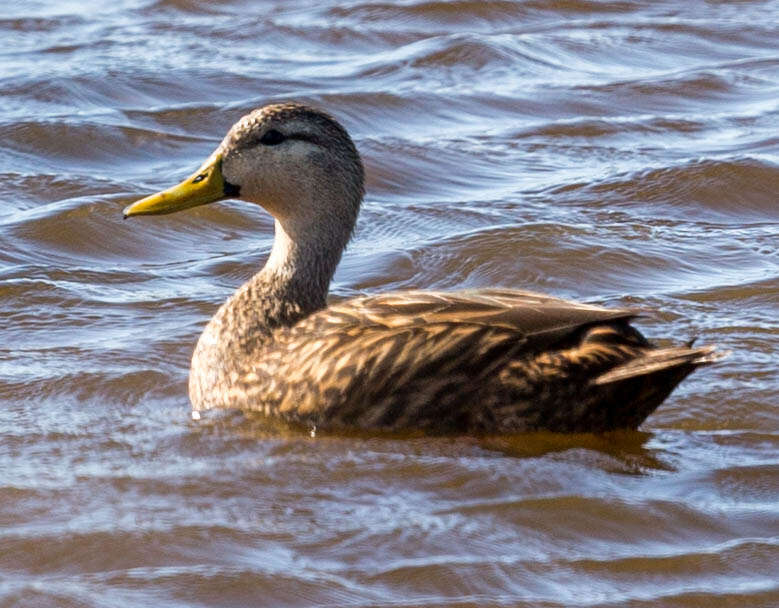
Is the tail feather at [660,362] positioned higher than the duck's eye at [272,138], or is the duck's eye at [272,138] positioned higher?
the duck's eye at [272,138]

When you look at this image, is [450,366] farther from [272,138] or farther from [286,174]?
[272,138]

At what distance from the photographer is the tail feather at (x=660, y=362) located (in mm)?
7176

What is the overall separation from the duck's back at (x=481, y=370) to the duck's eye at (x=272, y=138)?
108 cm

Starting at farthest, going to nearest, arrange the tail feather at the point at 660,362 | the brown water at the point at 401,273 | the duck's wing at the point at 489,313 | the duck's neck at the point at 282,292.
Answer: the duck's neck at the point at 282,292
the duck's wing at the point at 489,313
the tail feather at the point at 660,362
the brown water at the point at 401,273

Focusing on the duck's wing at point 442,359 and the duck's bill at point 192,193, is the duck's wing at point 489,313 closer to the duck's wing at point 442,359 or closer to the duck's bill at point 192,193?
the duck's wing at point 442,359

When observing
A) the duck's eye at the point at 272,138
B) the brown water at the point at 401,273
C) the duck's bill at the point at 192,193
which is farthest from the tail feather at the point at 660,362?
the duck's bill at the point at 192,193

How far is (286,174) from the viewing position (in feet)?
26.8

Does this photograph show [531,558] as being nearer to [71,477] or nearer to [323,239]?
[71,477]

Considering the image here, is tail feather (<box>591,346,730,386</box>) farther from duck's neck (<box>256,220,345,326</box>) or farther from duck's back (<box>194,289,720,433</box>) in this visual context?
duck's neck (<box>256,220,345,326</box>)

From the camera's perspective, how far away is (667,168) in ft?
37.7

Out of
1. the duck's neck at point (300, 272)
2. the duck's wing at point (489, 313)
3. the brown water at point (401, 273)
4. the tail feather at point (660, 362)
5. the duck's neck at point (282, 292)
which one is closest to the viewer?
the brown water at point (401, 273)

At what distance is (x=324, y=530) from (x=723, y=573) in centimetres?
144

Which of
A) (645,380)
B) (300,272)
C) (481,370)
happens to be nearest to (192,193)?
(300,272)

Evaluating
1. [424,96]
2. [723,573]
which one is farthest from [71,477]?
[424,96]
